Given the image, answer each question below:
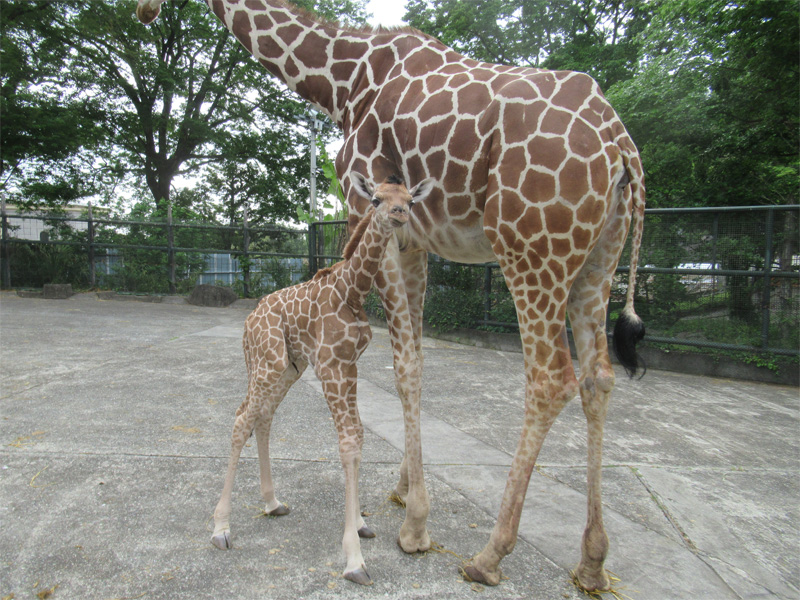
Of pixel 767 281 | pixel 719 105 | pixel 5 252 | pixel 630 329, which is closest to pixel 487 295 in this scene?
pixel 767 281

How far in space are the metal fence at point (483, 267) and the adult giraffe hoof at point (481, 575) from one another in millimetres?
5600

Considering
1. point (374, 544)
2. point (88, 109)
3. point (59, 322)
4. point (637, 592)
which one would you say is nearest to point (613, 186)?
point (637, 592)

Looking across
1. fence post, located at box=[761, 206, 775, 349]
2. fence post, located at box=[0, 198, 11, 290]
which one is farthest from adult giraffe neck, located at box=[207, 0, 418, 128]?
fence post, located at box=[0, 198, 11, 290]

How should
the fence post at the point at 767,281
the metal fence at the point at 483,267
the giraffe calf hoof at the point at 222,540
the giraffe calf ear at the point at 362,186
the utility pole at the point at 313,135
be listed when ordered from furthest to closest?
the utility pole at the point at 313,135 < the metal fence at the point at 483,267 < the fence post at the point at 767,281 < the giraffe calf hoof at the point at 222,540 < the giraffe calf ear at the point at 362,186

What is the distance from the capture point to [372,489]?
3447 millimetres

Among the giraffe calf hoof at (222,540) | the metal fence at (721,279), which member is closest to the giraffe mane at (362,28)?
the giraffe calf hoof at (222,540)

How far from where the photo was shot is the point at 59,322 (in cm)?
921

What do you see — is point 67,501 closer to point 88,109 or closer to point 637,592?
point 637,592

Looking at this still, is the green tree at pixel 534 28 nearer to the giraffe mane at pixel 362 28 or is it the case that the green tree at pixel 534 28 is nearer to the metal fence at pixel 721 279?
the metal fence at pixel 721 279

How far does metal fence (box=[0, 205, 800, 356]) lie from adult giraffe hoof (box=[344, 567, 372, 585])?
5960mm

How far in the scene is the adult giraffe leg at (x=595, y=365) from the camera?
246 centimetres

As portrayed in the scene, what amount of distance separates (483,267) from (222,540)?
21.8ft

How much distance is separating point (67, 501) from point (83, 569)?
75 cm

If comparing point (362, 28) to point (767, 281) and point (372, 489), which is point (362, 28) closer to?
point (372, 489)
